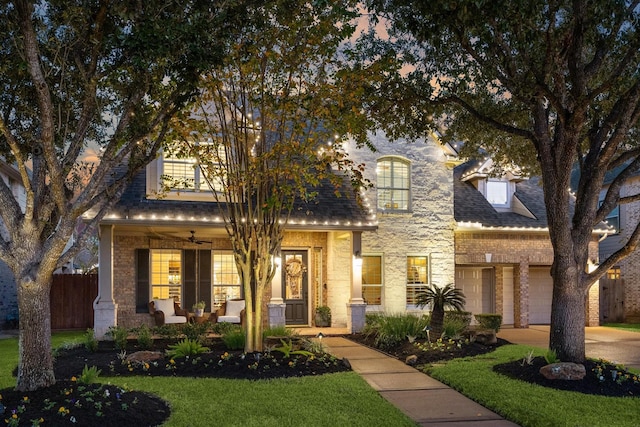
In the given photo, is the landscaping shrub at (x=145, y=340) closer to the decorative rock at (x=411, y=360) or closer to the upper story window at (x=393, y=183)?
the decorative rock at (x=411, y=360)

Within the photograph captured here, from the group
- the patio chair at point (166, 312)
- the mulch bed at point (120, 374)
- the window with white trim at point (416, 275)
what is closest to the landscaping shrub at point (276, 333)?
the mulch bed at point (120, 374)

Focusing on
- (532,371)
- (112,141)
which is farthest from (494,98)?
(112,141)

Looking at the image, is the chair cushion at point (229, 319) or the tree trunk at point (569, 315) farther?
the chair cushion at point (229, 319)

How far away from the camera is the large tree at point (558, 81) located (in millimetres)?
9273

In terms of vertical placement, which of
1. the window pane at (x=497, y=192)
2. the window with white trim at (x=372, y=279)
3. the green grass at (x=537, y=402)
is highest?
the window pane at (x=497, y=192)

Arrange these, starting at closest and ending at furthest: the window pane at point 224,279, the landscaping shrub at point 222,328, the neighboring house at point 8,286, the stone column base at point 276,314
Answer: the landscaping shrub at point 222,328 < the stone column base at point 276,314 < the window pane at point 224,279 < the neighboring house at point 8,286

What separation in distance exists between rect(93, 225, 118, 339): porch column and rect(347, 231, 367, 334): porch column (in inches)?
246

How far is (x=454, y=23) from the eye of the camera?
30.0 ft

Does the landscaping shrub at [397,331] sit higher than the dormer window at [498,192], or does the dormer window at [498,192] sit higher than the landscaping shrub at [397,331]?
the dormer window at [498,192]

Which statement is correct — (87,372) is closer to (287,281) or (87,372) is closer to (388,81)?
(388,81)

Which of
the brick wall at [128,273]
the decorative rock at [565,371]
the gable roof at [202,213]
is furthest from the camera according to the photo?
the brick wall at [128,273]

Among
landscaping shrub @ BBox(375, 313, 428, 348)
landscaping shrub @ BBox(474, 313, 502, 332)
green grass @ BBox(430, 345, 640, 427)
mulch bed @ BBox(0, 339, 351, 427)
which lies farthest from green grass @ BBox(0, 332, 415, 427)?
landscaping shrub @ BBox(474, 313, 502, 332)

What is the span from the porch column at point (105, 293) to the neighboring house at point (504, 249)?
1075cm

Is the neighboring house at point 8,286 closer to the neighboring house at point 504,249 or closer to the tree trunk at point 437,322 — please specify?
the tree trunk at point 437,322
